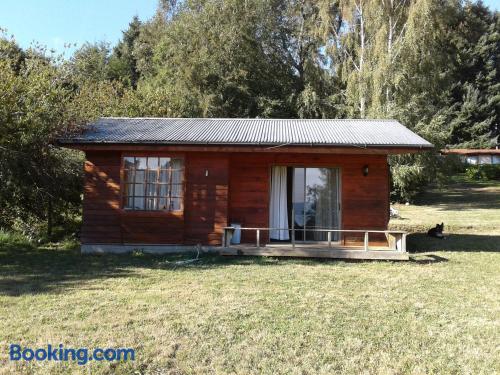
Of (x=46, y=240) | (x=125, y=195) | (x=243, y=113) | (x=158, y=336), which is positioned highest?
(x=243, y=113)

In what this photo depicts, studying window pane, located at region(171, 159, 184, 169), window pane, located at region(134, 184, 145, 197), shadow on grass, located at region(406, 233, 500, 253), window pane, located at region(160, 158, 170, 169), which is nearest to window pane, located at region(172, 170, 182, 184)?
window pane, located at region(171, 159, 184, 169)

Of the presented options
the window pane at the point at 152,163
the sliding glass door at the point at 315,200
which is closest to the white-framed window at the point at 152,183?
the window pane at the point at 152,163

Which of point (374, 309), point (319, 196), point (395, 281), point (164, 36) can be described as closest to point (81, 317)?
point (374, 309)

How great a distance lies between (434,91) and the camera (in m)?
22.4

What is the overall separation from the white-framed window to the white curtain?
2.23m

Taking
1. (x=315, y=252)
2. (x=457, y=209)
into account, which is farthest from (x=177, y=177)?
(x=457, y=209)

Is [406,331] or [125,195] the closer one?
[406,331]

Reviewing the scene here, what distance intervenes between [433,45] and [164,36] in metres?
16.3

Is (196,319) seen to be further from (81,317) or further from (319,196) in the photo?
(319,196)

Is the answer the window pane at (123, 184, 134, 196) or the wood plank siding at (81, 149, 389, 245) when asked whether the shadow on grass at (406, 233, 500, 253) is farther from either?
the window pane at (123, 184, 134, 196)

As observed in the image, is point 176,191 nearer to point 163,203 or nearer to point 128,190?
point 163,203

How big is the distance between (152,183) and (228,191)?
5.92ft

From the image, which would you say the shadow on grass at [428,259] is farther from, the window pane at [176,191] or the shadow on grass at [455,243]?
the window pane at [176,191]

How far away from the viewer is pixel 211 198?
9.98m
